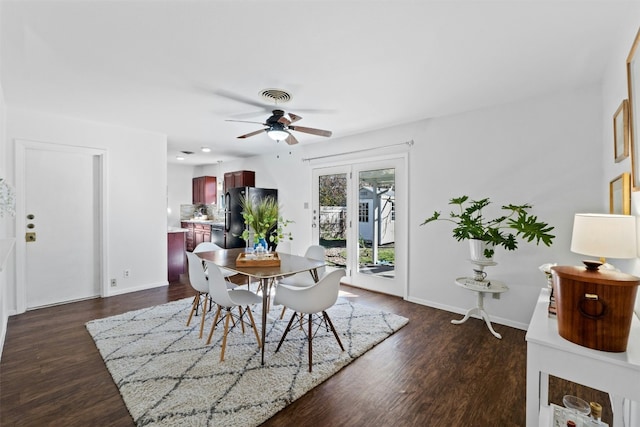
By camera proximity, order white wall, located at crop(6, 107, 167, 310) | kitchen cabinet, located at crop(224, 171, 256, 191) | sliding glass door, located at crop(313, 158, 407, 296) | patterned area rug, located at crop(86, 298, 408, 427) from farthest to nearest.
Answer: kitchen cabinet, located at crop(224, 171, 256, 191), sliding glass door, located at crop(313, 158, 407, 296), white wall, located at crop(6, 107, 167, 310), patterned area rug, located at crop(86, 298, 408, 427)

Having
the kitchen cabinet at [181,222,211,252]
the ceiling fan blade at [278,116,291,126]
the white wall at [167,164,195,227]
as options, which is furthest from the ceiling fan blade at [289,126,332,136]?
the white wall at [167,164,195,227]

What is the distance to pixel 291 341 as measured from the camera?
2725mm

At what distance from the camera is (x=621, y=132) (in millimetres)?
1903

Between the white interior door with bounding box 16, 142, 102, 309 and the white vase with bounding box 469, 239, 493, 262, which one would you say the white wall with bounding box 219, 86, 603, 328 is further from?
the white interior door with bounding box 16, 142, 102, 309

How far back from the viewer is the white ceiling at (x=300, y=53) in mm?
1694

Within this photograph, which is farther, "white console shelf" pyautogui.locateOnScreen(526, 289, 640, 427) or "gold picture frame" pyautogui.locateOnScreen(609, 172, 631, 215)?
"gold picture frame" pyautogui.locateOnScreen(609, 172, 631, 215)

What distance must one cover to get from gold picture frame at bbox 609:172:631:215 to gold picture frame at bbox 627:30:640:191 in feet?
0.54

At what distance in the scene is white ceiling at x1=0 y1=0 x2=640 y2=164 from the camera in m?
1.69

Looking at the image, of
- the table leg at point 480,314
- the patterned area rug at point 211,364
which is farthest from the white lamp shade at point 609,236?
the patterned area rug at point 211,364

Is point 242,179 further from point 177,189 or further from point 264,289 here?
point 264,289

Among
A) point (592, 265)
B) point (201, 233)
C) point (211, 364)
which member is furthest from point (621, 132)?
point (201, 233)

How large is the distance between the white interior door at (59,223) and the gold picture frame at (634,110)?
524cm

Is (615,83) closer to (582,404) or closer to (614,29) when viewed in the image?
(614,29)

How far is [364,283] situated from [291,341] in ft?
6.71
